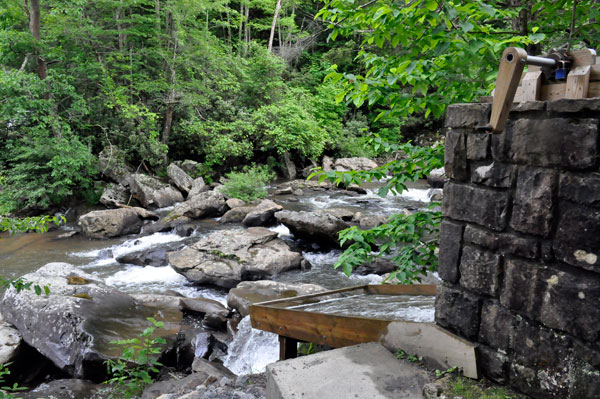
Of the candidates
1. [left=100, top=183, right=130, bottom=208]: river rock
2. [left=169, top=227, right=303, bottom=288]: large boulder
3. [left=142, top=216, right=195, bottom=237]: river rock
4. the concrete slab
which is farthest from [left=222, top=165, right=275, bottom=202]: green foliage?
the concrete slab

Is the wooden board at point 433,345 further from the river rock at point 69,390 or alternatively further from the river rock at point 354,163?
the river rock at point 354,163

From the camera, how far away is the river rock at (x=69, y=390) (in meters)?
4.72

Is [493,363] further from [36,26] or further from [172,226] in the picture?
[36,26]

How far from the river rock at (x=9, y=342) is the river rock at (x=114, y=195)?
867 cm

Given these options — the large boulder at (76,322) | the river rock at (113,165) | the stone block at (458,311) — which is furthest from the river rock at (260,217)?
the stone block at (458,311)

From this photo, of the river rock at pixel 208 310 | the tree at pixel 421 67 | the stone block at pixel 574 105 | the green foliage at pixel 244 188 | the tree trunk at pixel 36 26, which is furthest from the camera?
the green foliage at pixel 244 188

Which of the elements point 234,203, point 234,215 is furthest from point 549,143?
point 234,203

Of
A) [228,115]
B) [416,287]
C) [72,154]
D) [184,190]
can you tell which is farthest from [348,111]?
[416,287]

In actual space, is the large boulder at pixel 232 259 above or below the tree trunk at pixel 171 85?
below

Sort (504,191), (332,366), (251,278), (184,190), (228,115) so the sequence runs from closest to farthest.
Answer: (504,191) → (332,366) → (251,278) → (184,190) → (228,115)

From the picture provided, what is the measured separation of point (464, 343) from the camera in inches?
88.9

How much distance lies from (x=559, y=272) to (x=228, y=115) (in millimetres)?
18213

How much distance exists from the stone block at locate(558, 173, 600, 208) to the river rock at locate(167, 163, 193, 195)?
15.1 meters

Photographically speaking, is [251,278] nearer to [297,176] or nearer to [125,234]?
[125,234]
